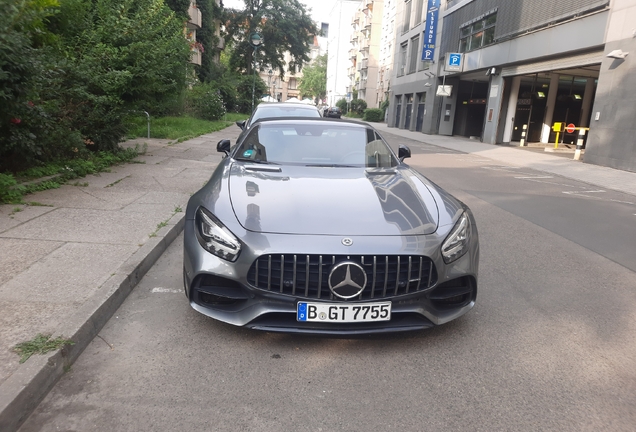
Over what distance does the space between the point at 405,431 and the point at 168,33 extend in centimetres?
1078

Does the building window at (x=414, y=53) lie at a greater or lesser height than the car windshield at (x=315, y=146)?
greater

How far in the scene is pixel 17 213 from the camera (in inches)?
220

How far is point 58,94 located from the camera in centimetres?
775

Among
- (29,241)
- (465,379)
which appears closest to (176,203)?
(29,241)

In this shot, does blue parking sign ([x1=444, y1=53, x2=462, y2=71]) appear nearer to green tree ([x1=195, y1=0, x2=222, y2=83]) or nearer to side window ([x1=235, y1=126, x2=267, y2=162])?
green tree ([x1=195, y1=0, x2=222, y2=83])

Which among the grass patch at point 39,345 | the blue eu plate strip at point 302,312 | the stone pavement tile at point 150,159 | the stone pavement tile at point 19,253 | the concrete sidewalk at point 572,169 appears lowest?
the concrete sidewalk at point 572,169

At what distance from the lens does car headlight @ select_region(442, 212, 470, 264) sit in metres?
3.16

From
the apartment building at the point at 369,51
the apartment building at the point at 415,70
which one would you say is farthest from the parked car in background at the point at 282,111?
the apartment building at the point at 369,51

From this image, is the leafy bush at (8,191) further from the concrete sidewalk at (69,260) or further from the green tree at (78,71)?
the green tree at (78,71)

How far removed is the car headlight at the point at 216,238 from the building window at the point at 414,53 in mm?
39199

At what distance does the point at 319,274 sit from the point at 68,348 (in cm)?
152

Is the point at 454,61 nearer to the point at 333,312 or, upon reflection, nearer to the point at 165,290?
the point at 165,290

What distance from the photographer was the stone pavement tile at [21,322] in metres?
2.65

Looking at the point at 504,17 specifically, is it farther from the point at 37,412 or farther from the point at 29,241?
the point at 37,412
